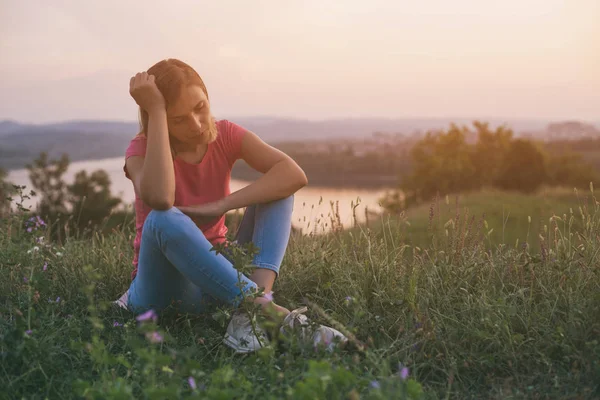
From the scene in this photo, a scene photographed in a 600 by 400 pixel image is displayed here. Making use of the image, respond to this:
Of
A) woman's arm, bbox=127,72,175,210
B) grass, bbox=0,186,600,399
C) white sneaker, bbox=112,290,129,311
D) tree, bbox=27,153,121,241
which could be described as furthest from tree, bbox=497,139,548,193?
woman's arm, bbox=127,72,175,210

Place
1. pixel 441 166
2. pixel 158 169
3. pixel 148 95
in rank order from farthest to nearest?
pixel 441 166, pixel 148 95, pixel 158 169

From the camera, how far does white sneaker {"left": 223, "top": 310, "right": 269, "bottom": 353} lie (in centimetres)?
261

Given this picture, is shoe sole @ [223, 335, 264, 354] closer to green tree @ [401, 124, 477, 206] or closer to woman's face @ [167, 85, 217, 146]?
woman's face @ [167, 85, 217, 146]

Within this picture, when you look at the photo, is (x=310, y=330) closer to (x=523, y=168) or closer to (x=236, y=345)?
(x=236, y=345)

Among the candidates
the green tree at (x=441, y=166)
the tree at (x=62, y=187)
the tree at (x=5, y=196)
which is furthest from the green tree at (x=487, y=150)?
the tree at (x=5, y=196)

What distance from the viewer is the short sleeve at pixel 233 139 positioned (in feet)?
10.2

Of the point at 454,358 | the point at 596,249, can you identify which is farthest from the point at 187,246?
the point at 596,249

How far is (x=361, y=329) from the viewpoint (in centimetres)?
278

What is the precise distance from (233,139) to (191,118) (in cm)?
29

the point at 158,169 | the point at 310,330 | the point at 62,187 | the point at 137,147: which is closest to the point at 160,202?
the point at 158,169

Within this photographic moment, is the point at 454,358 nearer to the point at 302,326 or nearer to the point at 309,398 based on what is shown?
the point at 302,326

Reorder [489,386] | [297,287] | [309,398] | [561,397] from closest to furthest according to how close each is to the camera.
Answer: [309,398]
[561,397]
[489,386]
[297,287]

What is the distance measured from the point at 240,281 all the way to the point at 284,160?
0.72 m

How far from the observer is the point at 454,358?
2.53 m
